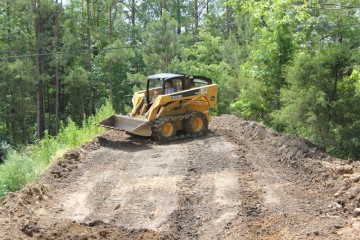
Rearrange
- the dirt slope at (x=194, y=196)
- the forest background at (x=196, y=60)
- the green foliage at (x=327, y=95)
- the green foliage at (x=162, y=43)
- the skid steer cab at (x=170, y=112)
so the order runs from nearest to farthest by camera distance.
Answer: the dirt slope at (x=194, y=196) → the green foliage at (x=327, y=95) → the forest background at (x=196, y=60) → the skid steer cab at (x=170, y=112) → the green foliage at (x=162, y=43)

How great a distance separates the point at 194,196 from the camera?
8.16m

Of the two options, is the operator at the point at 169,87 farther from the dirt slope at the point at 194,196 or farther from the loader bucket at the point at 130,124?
the dirt slope at the point at 194,196

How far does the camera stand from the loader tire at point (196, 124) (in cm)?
1413

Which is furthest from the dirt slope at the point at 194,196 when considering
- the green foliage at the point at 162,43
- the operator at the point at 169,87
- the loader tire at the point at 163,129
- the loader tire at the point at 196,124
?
the green foliage at the point at 162,43

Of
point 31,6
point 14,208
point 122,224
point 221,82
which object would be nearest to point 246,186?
point 122,224

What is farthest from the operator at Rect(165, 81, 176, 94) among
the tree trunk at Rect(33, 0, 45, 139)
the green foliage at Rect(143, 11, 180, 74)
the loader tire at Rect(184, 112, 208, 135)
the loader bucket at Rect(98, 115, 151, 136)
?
the tree trunk at Rect(33, 0, 45, 139)

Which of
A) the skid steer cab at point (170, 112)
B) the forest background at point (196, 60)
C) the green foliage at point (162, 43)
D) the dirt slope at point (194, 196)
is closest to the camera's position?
the dirt slope at point (194, 196)

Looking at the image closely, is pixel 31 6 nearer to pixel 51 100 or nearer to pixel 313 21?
pixel 51 100

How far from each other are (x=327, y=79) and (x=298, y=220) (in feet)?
19.6

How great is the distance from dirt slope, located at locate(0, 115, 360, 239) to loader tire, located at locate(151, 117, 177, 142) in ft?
4.11

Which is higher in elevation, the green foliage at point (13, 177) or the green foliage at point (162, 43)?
the green foliage at point (162, 43)

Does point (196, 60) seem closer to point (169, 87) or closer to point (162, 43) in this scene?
point (162, 43)

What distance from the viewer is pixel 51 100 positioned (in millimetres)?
39625

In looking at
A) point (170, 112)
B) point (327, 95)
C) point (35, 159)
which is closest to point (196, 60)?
point (170, 112)
